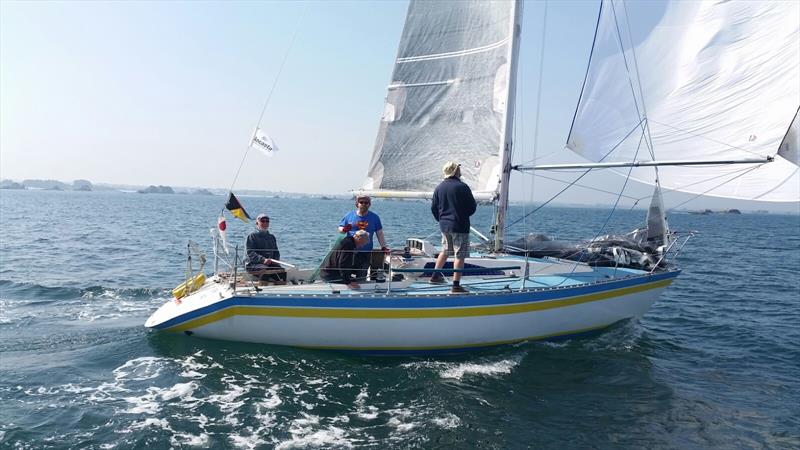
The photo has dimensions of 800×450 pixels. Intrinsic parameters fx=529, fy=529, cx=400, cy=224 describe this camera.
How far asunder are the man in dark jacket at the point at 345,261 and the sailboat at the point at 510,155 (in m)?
0.20

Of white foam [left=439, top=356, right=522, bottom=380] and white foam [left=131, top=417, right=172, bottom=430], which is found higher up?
white foam [left=439, top=356, right=522, bottom=380]

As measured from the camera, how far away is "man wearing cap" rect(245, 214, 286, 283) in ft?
29.0

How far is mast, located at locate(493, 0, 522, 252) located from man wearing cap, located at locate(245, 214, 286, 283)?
442cm

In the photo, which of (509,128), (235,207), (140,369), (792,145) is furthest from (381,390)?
(792,145)

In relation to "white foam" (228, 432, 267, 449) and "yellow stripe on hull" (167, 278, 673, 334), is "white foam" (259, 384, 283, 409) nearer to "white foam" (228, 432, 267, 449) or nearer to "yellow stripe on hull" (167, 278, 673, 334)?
"white foam" (228, 432, 267, 449)

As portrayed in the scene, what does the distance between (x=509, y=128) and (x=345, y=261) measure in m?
4.49

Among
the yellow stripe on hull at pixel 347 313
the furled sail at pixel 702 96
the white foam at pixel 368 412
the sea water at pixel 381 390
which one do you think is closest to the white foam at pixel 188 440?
the sea water at pixel 381 390

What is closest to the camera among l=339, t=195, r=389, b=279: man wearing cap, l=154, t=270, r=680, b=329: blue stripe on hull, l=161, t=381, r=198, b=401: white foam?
l=161, t=381, r=198, b=401: white foam

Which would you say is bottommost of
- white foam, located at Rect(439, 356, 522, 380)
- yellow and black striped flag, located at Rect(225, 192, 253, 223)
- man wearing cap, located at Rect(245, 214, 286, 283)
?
white foam, located at Rect(439, 356, 522, 380)

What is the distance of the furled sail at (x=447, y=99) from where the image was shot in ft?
34.9

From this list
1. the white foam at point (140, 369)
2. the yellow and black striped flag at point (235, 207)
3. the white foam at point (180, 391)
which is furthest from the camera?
the yellow and black striped flag at point (235, 207)

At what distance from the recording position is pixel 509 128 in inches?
417

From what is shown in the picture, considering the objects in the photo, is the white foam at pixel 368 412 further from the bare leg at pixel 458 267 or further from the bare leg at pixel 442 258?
the bare leg at pixel 442 258

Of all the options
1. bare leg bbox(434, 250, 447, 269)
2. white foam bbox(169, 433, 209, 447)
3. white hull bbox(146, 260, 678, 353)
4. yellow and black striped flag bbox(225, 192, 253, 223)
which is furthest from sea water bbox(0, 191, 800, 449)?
yellow and black striped flag bbox(225, 192, 253, 223)
